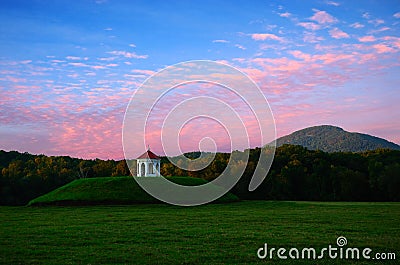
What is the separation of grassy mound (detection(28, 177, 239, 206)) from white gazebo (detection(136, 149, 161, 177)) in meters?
2.30

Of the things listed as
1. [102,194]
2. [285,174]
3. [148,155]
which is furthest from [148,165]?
[285,174]

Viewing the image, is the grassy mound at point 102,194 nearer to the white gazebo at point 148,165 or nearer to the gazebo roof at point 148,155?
the white gazebo at point 148,165

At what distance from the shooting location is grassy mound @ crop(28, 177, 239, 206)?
5234 centimetres

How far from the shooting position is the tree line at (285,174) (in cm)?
7094

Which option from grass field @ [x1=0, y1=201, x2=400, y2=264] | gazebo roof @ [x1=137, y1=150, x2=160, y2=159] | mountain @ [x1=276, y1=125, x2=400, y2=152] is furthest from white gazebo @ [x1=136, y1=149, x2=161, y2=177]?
mountain @ [x1=276, y1=125, x2=400, y2=152]

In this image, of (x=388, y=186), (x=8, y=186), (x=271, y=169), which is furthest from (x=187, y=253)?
(x=271, y=169)

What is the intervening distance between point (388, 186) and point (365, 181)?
4.43 metres

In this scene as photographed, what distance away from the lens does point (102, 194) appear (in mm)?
54156

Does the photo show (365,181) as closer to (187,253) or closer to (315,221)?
(315,221)

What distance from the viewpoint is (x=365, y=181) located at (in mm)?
74938
